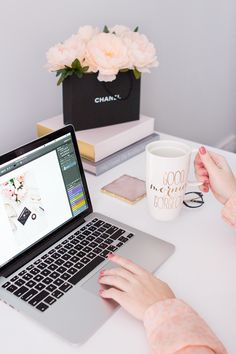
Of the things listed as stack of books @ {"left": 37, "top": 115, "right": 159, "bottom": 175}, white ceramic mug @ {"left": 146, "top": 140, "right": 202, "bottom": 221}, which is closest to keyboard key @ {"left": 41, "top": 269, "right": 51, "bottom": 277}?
white ceramic mug @ {"left": 146, "top": 140, "right": 202, "bottom": 221}

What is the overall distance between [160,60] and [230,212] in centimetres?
94

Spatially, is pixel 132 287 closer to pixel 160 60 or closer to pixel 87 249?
pixel 87 249

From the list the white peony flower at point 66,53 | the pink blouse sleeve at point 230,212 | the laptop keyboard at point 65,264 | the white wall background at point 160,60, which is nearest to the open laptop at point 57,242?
the laptop keyboard at point 65,264

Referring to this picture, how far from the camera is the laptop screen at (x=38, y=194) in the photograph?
2.33ft

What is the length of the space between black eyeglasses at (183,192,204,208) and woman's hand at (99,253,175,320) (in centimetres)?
A: 28

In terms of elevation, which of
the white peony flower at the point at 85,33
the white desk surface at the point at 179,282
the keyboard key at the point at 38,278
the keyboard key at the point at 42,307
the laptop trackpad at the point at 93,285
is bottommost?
the white desk surface at the point at 179,282

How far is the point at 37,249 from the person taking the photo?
2.46ft

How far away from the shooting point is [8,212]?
710 mm

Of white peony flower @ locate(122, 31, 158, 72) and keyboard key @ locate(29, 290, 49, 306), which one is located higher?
white peony flower @ locate(122, 31, 158, 72)

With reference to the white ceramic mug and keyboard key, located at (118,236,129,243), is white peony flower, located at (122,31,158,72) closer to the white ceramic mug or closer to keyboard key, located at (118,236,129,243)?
the white ceramic mug

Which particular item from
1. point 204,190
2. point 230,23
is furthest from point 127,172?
point 230,23

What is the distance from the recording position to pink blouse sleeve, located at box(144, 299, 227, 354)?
1.83 feet

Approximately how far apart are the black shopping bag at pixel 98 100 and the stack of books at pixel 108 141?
0.07ft

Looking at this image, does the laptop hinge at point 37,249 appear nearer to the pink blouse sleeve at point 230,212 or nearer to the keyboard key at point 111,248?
the keyboard key at point 111,248
